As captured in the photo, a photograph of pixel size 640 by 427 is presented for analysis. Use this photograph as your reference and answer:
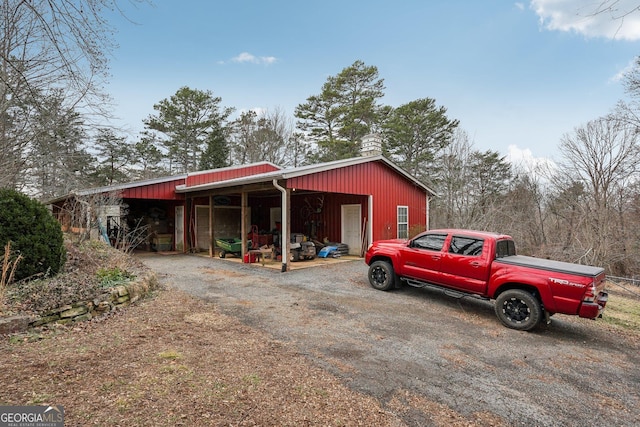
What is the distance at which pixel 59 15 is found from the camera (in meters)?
2.96

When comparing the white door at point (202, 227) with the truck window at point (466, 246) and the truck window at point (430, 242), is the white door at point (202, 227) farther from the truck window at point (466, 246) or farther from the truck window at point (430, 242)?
the truck window at point (466, 246)

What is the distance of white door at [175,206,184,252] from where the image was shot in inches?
537

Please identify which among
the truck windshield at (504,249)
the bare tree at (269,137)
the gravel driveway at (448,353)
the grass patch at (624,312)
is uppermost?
the bare tree at (269,137)

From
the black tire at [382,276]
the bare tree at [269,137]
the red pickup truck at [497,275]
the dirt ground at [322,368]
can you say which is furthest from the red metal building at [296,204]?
the bare tree at [269,137]

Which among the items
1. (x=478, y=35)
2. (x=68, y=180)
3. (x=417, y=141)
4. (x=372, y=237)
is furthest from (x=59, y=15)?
(x=417, y=141)

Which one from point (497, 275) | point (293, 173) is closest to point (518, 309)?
point (497, 275)

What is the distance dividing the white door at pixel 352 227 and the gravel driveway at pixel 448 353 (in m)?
4.97

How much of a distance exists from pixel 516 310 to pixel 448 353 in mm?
1823

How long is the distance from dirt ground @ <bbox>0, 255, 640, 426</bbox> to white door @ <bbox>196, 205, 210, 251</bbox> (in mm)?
8528

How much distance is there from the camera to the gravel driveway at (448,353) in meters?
2.75

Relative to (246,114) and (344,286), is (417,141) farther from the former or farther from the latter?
(344,286)

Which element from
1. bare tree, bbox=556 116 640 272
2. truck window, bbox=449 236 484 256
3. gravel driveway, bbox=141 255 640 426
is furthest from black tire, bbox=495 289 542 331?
→ bare tree, bbox=556 116 640 272

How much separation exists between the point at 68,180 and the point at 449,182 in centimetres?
1517

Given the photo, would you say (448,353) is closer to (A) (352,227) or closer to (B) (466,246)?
(B) (466,246)
